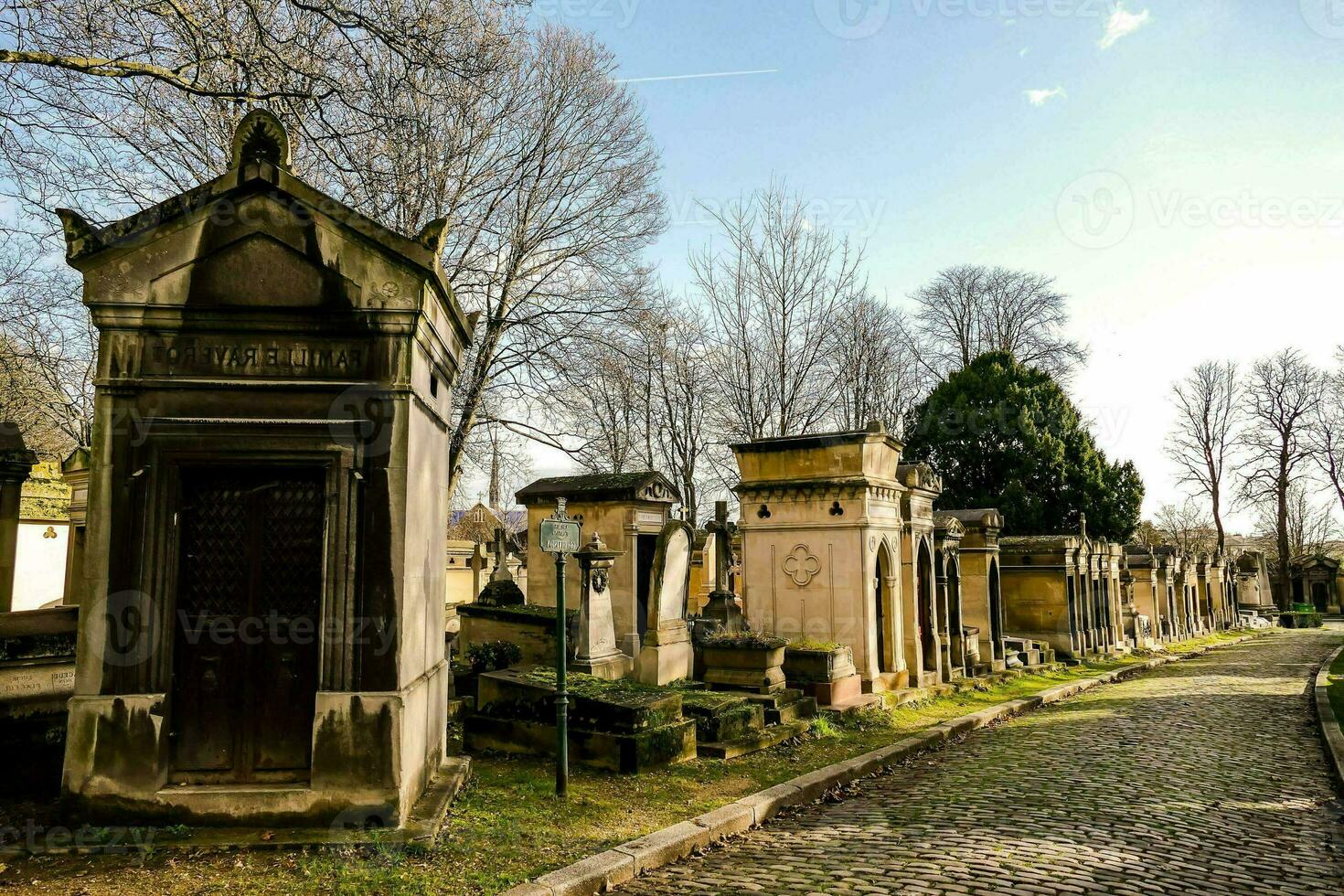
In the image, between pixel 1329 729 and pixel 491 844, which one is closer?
pixel 491 844

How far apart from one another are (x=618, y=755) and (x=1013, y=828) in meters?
3.31

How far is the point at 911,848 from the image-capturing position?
553 centimetres

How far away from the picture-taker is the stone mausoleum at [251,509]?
501cm

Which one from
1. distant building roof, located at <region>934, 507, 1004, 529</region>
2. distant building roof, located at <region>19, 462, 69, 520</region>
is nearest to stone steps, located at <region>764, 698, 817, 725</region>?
distant building roof, located at <region>934, 507, 1004, 529</region>

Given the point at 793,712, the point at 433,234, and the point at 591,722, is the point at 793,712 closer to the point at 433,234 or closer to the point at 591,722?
the point at 591,722

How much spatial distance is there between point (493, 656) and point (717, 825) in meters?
6.27

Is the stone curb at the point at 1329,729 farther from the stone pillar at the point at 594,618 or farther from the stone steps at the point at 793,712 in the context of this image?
the stone pillar at the point at 594,618

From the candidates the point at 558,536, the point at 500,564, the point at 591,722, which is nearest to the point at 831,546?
the point at 591,722

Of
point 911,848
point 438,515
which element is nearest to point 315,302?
point 438,515

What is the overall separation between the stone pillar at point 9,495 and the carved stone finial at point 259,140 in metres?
4.98

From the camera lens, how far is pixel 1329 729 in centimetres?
1045

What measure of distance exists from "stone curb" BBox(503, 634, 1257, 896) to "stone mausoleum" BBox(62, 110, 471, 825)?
120 centimetres

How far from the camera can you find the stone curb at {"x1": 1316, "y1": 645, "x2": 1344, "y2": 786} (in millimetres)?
8438

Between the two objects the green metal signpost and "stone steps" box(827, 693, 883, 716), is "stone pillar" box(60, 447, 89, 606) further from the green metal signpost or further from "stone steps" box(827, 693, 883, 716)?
"stone steps" box(827, 693, 883, 716)
